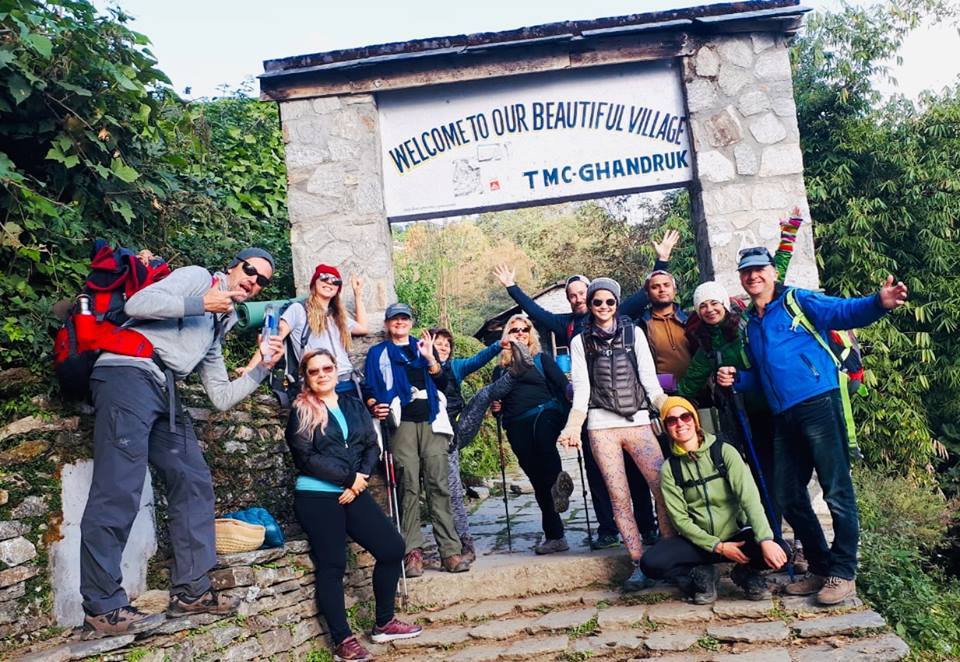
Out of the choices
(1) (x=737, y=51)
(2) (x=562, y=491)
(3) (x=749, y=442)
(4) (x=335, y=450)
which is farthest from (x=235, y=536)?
(1) (x=737, y=51)

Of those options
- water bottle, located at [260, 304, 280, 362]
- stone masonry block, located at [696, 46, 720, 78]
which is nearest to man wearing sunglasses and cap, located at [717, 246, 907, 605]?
stone masonry block, located at [696, 46, 720, 78]

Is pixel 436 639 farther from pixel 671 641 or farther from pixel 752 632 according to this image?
pixel 752 632

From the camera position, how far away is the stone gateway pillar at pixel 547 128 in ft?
18.3

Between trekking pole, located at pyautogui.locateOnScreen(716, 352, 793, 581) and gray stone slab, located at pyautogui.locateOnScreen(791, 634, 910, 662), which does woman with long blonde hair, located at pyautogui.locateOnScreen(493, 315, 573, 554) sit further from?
gray stone slab, located at pyautogui.locateOnScreen(791, 634, 910, 662)

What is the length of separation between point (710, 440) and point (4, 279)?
388cm

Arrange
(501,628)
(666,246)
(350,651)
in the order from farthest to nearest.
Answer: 1. (666,246)
2. (501,628)
3. (350,651)

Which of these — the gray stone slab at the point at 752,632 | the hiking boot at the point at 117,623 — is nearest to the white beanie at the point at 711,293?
the gray stone slab at the point at 752,632

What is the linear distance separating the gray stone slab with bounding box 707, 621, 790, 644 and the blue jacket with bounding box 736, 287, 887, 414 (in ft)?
3.56

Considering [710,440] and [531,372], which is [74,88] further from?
[710,440]

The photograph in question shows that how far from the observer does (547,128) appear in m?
5.78

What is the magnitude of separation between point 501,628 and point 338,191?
3.16 metres

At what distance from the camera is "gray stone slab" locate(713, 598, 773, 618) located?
4.13m

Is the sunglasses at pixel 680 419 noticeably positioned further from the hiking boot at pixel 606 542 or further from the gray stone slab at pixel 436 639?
the gray stone slab at pixel 436 639

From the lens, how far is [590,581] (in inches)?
189
